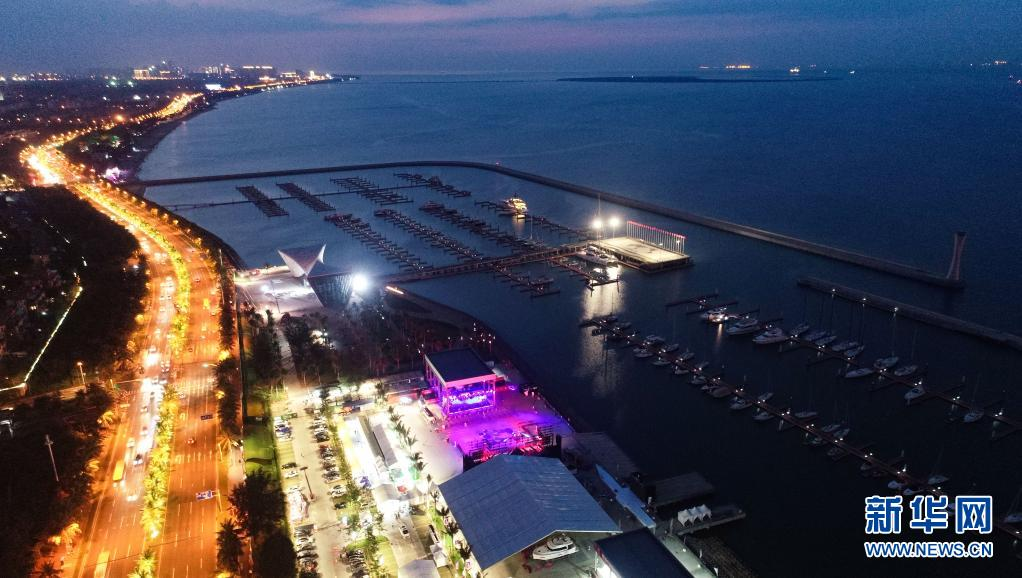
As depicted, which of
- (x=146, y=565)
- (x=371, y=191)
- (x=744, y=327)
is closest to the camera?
(x=146, y=565)

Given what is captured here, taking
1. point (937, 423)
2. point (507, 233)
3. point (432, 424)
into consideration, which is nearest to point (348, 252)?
point (507, 233)

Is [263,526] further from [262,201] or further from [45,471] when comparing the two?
[262,201]

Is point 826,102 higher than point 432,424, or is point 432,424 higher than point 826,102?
point 826,102

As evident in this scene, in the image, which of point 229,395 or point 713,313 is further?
point 713,313

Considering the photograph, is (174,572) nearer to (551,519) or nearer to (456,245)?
(551,519)

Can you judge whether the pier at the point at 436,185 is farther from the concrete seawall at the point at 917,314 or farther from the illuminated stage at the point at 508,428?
the illuminated stage at the point at 508,428

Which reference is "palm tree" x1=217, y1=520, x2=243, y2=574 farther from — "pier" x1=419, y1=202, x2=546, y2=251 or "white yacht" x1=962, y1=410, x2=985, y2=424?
"pier" x1=419, y1=202, x2=546, y2=251

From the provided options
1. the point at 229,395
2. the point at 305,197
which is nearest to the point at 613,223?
the point at 305,197
